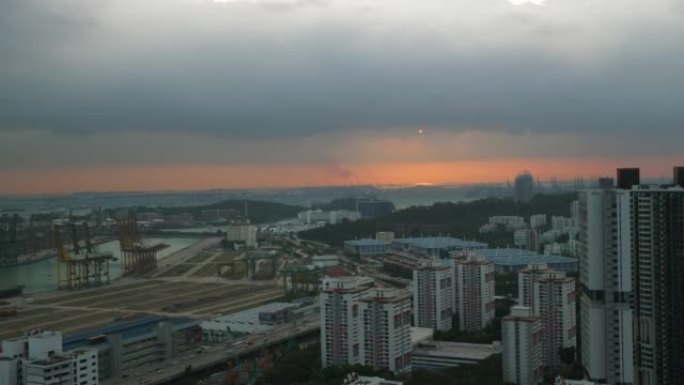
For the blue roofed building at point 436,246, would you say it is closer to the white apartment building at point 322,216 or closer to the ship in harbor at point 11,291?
the white apartment building at point 322,216

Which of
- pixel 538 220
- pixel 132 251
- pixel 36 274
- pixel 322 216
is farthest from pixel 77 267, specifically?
pixel 322 216

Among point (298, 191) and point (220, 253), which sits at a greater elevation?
point (298, 191)

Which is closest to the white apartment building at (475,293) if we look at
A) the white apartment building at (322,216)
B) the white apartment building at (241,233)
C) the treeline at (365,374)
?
the treeline at (365,374)

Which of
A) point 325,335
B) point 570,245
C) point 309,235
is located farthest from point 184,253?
point 325,335

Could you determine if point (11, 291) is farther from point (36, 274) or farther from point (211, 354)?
point (211, 354)

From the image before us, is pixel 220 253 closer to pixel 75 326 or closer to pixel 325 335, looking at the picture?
pixel 75 326

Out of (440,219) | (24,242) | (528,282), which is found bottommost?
(528,282)

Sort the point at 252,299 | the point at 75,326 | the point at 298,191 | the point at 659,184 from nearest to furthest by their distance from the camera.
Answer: the point at 659,184 < the point at 75,326 < the point at 252,299 < the point at 298,191
